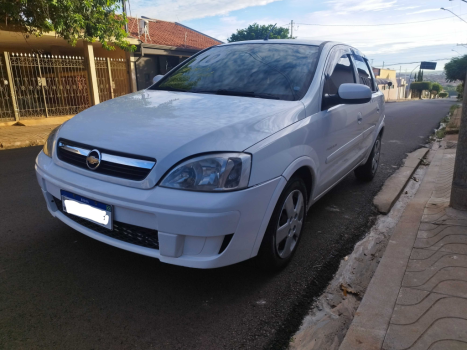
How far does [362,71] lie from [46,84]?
38.0 ft

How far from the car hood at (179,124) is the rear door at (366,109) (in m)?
1.73

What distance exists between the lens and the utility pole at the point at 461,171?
11.1 feet

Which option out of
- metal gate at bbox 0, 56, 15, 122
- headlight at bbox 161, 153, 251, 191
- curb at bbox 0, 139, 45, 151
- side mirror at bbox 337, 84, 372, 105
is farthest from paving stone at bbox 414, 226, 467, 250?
metal gate at bbox 0, 56, 15, 122

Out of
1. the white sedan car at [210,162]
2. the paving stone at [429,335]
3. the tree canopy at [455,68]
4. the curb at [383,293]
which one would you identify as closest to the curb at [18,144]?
the white sedan car at [210,162]

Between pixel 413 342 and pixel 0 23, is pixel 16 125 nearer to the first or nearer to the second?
pixel 0 23

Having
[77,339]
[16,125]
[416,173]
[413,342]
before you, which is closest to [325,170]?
[413,342]

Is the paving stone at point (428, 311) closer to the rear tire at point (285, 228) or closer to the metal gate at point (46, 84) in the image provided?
the rear tire at point (285, 228)

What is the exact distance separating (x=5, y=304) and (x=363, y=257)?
Answer: 2.60m

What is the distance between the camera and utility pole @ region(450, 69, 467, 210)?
3.38 metres

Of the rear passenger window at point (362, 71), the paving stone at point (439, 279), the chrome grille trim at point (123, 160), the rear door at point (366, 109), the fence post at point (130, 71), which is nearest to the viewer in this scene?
the chrome grille trim at point (123, 160)

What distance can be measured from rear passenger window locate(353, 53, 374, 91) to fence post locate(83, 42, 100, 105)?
11338 mm

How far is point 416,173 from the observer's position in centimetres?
599

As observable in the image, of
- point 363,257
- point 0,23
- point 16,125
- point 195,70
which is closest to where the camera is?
point 363,257

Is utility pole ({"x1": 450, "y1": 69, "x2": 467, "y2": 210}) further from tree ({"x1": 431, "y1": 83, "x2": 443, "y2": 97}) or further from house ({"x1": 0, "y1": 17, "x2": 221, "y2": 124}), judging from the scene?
tree ({"x1": 431, "y1": 83, "x2": 443, "y2": 97})
